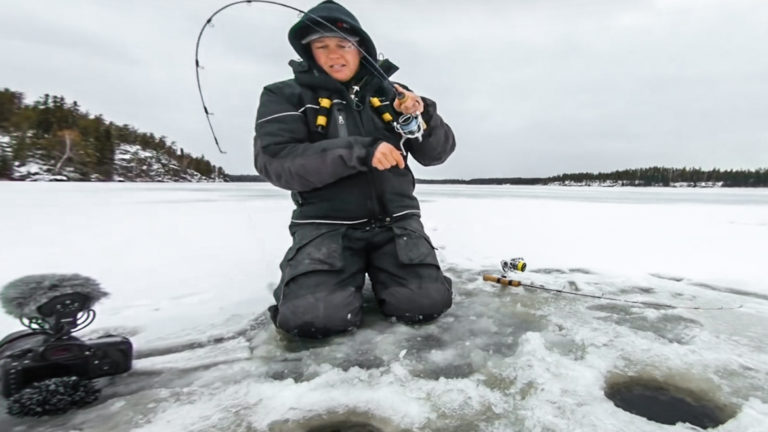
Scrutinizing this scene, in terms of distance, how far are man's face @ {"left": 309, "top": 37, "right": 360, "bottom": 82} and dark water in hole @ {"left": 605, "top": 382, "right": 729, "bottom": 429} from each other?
221 centimetres

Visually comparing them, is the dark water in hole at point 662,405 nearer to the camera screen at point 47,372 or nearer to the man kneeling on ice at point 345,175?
the man kneeling on ice at point 345,175

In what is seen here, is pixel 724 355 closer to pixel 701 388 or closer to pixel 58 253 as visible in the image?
pixel 701 388

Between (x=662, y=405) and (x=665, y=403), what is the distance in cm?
2

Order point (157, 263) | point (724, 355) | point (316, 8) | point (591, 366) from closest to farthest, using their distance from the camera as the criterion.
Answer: point (591, 366), point (724, 355), point (316, 8), point (157, 263)

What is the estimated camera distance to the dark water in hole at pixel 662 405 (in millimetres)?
1286

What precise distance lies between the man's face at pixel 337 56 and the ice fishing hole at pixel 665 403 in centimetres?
220

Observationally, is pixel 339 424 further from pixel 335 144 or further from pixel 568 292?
pixel 568 292

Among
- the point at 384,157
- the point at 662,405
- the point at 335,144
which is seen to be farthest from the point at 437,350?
the point at 335,144

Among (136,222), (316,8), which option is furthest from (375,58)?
(136,222)

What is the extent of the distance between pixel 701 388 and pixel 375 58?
248cm

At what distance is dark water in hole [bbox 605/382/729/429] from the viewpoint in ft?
4.22

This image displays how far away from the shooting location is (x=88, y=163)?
5472cm

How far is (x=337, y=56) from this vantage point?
2377 mm

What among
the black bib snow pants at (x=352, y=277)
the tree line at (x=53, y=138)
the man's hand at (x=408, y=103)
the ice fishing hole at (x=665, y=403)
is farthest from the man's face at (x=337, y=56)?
the tree line at (x=53, y=138)
